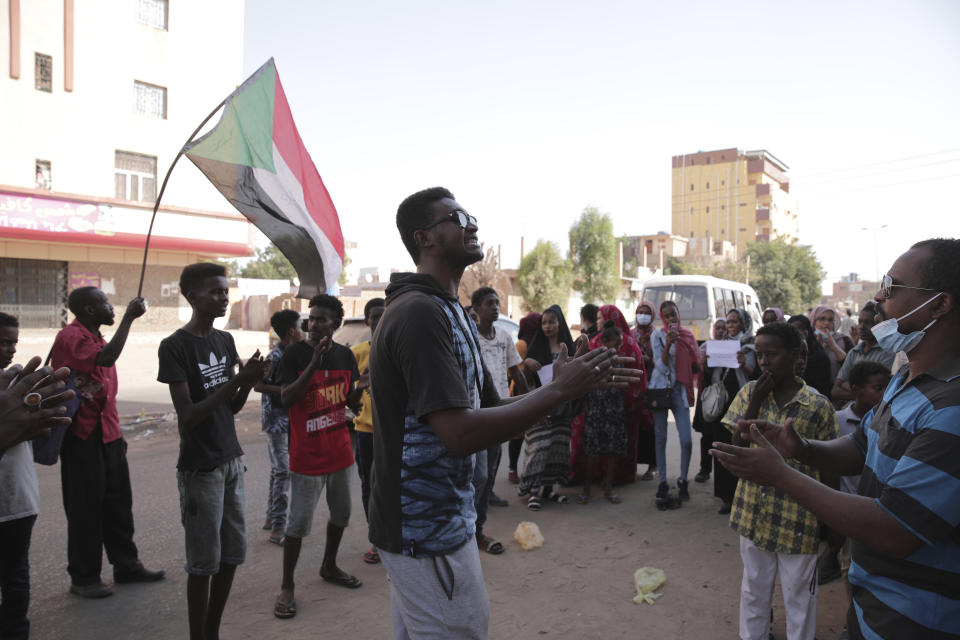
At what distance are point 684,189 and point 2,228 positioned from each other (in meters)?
74.7

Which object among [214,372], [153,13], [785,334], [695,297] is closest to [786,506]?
[785,334]

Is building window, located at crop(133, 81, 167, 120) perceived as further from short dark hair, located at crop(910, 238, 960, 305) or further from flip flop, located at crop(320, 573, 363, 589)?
short dark hair, located at crop(910, 238, 960, 305)

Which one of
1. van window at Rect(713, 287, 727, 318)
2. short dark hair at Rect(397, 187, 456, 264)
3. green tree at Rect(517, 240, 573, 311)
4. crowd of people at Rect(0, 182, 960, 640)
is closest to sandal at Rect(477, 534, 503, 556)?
crowd of people at Rect(0, 182, 960, 640)

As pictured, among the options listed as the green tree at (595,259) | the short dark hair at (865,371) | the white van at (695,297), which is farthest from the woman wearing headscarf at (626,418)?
the green tree at (595,259)

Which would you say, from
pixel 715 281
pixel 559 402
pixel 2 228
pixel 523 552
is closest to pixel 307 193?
pixel 523 552

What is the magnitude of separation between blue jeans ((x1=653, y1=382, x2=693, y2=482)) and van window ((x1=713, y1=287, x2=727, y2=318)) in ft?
31.7

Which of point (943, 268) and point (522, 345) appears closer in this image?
point (943, 268)

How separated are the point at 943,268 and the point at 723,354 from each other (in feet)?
15.2

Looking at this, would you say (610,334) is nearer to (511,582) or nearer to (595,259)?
(511,582)

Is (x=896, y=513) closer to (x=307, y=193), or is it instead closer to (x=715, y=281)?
(x=307, y=193)

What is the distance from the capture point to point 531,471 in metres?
6.30

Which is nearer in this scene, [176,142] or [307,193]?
[307,193]

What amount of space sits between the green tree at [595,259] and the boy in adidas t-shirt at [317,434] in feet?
111

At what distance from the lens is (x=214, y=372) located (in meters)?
3.39
